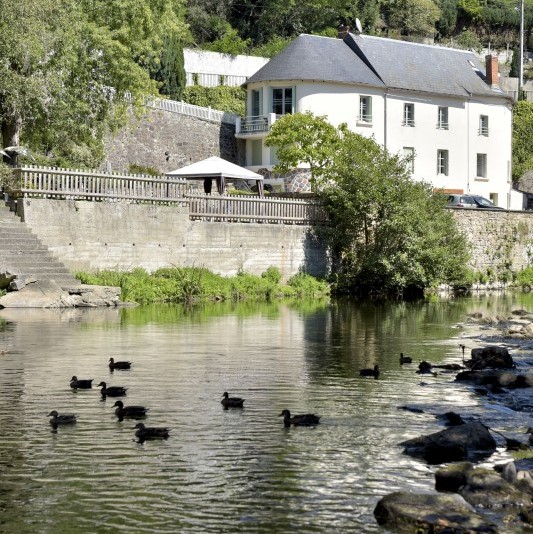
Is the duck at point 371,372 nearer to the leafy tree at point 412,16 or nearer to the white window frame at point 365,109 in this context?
the white window frame at point 365,109

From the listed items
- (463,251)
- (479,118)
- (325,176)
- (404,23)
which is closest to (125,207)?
(325,176)

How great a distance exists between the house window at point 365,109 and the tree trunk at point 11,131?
26.9 m

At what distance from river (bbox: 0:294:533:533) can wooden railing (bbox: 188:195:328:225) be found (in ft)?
42.9

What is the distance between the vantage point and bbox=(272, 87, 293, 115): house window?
2502 inches

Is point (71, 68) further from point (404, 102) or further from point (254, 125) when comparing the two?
point (404, 102)

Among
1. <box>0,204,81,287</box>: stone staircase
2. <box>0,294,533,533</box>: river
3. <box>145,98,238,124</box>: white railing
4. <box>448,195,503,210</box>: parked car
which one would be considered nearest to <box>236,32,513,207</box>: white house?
<box>145,98,238,124</box>: white railing

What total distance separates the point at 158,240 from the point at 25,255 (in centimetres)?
→ 583

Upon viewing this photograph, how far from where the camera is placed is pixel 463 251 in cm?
4653

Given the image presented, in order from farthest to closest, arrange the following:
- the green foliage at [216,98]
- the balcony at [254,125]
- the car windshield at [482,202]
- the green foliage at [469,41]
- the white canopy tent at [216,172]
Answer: the green foliage at [469,41] → the green foliage at [216,98] → the balcony at [254,125] → the car windshield at [482,202] → the white canopy tent at [216,172]

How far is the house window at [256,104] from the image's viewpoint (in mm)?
64875

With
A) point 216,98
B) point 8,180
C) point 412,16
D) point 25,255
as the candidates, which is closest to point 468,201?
point 216,98

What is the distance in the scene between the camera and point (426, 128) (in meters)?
67.3

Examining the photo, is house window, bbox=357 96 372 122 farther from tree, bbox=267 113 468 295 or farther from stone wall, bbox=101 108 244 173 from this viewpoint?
tree, bbox=267 113 468 295

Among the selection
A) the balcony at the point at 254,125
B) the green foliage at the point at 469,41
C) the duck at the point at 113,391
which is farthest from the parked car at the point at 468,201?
the green foliage at the point at 469,41
